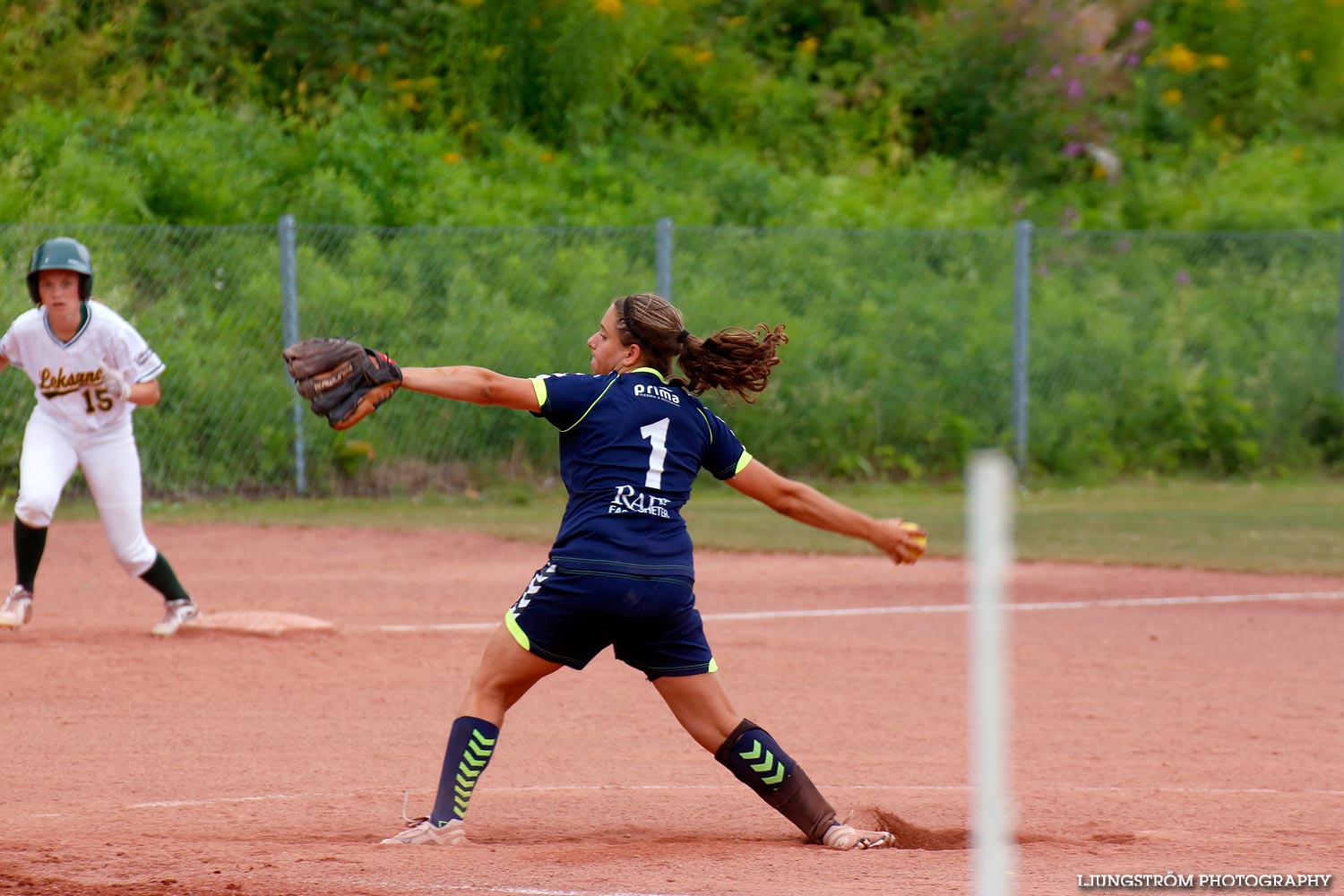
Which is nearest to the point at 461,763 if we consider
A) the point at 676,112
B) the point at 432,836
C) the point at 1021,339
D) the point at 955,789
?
the point at 432,836

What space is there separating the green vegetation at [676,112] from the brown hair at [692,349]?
11557mm

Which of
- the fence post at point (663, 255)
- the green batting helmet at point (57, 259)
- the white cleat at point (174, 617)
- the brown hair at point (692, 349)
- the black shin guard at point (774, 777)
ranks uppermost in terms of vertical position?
the fence post at point (663, 255)

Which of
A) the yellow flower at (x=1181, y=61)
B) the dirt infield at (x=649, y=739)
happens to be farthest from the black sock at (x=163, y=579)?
the yellow flower at (x=1181, y=61)

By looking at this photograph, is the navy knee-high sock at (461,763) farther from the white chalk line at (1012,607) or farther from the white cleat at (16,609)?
the white chalk line at (1012,607)

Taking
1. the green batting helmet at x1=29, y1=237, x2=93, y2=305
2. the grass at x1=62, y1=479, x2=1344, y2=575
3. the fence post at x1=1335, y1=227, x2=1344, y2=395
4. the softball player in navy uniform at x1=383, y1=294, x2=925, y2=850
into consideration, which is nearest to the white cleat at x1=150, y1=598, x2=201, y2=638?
the green batting helmet at x1=29, y1=237, x2=93, y2=305

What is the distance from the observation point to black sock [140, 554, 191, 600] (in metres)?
8.38

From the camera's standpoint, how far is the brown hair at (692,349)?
197 inches

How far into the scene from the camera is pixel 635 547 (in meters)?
4.78

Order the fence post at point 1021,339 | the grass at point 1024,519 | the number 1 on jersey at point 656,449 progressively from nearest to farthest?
the number 1 on jersey at point 656,449 < the grass at point 1024,519 < the fence post at point 1021,339

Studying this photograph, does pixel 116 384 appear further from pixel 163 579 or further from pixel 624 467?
pixel 624 467

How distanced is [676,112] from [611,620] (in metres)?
19.5

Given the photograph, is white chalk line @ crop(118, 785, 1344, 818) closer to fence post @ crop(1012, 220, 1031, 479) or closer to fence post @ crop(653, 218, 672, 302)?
fence post @ crop(653, 218, 672, 302)

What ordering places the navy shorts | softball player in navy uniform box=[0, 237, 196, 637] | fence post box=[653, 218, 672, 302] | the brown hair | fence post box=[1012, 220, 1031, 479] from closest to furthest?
the navy shorts → the brown hair → softball player in navy uniform box=[0, 237, 196, 637] → fence post box=[653, 218, 672, 302] → fence post box=[1012, 220, 1031, 479]

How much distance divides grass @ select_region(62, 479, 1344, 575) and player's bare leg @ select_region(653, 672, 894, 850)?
25.3ft
